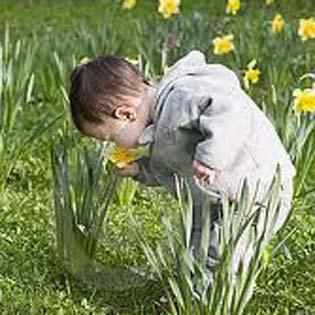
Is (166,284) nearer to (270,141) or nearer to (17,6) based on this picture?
(270,141)

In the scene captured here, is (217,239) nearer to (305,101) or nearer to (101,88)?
(101,88)

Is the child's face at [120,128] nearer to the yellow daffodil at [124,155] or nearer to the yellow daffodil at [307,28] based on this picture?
the yellow daffodil at [124,155]

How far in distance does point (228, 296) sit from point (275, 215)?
0.24 m

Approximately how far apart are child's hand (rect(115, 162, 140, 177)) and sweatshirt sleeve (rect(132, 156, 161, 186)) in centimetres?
1

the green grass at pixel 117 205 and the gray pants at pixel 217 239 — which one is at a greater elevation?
the gray pants at pixel 217 239

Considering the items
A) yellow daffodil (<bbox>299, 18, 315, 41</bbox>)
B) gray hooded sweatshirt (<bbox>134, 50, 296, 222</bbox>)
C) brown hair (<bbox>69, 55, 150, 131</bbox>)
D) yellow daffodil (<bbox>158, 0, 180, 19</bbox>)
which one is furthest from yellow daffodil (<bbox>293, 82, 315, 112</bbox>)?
yellow daffodil (<bbox>158, 0, 180, 19</bbox>)

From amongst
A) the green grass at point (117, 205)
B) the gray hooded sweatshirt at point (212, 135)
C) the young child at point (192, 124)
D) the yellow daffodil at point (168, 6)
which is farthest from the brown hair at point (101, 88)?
the yellow daffodil at point (168, 6)

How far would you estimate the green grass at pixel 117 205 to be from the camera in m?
3.22

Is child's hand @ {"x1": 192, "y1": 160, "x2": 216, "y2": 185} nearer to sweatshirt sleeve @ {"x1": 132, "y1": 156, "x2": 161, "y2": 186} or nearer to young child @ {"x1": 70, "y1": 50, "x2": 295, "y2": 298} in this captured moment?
young child @ {"x1": 70, "y1": 50, "x2": 295, "y2": 298}

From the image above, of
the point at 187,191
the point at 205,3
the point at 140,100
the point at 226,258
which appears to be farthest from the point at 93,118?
the point at 205,3

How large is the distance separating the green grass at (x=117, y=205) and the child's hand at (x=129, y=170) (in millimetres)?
179

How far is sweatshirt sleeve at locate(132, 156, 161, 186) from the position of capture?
319cm

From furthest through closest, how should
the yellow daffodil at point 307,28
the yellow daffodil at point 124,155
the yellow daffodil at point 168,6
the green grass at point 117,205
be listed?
the yellow daffodil at point 168,6 < the yellow daffodil at point 307,28 < the green grass at point 117,205 < the yellow daffodil at point 124,155

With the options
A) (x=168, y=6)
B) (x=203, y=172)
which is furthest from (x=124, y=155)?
(x=168, y=6)
